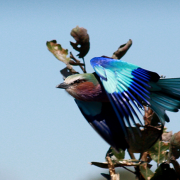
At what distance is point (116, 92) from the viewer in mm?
3879

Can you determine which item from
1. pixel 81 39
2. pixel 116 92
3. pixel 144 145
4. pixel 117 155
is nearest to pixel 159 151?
pixel 144 145

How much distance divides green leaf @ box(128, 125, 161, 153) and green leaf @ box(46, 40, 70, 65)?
4.01ft

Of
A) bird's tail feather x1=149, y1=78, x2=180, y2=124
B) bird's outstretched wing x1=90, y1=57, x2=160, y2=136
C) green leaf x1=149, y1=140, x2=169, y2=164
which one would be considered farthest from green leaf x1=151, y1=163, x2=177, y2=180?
bird's tail feather x1=149, y1=78, x2=180, y2=124

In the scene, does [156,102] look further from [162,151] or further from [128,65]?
[162,151]

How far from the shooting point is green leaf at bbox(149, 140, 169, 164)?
296cm

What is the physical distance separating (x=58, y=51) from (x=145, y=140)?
154 centimetres

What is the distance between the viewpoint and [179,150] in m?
2.71

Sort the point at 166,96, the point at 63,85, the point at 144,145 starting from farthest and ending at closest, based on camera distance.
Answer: the point at 63,85 → the point at 166,96 → the point at 144,145

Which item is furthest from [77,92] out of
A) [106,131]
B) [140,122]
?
[140,122]

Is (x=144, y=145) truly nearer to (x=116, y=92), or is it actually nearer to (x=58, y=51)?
(x=116, y=92)

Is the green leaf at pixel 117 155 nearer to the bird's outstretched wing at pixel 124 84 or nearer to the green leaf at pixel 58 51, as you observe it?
the bird's outstretched wing at pixel 124 84

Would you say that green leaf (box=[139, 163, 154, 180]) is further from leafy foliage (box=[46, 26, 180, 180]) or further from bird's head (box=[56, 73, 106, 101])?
bird's head (box=[56, 73, 106, 101])

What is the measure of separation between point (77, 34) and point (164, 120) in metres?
1.42

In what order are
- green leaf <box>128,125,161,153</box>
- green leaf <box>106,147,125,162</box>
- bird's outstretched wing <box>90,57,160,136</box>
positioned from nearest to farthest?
green leaf <box>128,125,161,153</box>, green leaf <box>106,147,125,162</box>, bird's outstretched wing <box>90,57,160,136</box>
